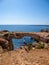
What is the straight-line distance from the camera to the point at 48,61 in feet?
19.0

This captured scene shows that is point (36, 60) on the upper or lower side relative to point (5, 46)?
upper

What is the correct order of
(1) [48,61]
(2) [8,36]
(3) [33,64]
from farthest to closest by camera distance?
(2) [8,36]
(1) [48,61]
(3) [33,64]

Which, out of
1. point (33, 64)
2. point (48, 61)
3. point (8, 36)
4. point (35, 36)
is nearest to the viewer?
point (33, 64)

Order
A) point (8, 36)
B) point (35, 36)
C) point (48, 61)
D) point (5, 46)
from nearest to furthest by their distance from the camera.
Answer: point (48, 61) < point (5, 46) < point (8, 36) < point (35, 36)

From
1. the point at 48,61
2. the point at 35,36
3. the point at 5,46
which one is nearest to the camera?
the point at 48,61

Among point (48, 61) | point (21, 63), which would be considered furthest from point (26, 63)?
point (48, 61)

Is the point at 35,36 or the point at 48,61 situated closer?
the point at 48,61

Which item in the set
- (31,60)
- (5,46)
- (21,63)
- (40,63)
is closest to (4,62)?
(21,63)

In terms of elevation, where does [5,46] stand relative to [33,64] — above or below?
below

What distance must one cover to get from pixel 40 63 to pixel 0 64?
163 cm

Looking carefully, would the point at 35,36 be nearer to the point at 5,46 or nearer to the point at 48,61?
the point at 5,46

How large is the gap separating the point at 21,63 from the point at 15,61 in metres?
0.42

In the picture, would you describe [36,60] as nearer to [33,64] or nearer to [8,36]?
[33,64]

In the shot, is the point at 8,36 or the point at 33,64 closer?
the point at 33,64
